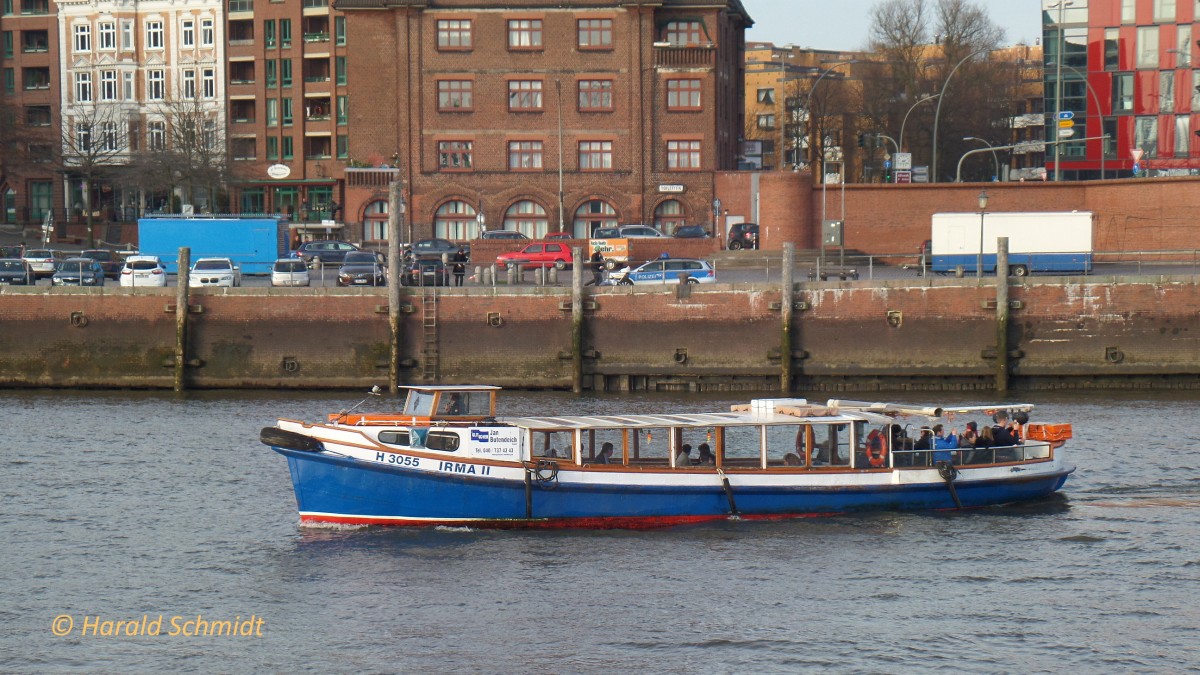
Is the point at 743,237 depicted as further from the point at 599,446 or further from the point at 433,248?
the point at 599,446

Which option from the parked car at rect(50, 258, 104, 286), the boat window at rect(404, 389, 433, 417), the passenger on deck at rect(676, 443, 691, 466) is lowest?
the passenger on deck at rect(676, 443, 691, 466)

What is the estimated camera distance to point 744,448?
105 ft

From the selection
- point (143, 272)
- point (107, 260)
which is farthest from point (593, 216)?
point (143, 272)

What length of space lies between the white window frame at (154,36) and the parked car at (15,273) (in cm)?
4369

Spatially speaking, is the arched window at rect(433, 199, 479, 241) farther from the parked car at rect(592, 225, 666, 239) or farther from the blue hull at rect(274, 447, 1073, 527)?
the blue hull at rect(274, 447, 1073, 527)

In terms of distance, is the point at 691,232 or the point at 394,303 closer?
the point at 394,303

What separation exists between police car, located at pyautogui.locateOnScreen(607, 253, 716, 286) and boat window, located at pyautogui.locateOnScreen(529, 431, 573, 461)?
2564 cm

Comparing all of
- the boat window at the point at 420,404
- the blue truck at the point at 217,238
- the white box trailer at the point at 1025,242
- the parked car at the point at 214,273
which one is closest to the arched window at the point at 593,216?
the blue truck at the point at 217,238

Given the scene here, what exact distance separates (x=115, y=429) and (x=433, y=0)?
146ft

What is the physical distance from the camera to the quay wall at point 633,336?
50.0 meters

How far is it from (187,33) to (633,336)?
196ft

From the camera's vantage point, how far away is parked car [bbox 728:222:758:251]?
75312mm

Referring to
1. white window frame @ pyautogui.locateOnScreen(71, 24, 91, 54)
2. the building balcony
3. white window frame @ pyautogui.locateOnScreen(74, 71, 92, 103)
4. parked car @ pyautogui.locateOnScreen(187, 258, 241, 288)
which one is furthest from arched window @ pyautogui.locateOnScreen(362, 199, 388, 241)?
white window frame @ pyautogui.locateOnScreen(71, 24, 91, 54)

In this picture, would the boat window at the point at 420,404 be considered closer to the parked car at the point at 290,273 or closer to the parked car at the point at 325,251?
the parked car at the point at 290,273
